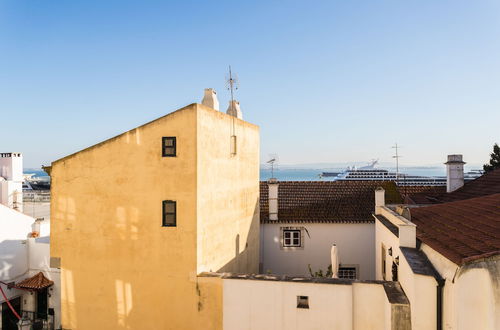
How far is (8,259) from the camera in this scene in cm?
1694


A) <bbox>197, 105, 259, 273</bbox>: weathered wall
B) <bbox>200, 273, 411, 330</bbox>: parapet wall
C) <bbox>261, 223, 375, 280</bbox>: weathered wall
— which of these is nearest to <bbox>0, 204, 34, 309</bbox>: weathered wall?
<bbox>197, 105, 259, 273</bbox>: weathered wall

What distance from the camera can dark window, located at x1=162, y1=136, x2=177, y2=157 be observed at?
496 inches

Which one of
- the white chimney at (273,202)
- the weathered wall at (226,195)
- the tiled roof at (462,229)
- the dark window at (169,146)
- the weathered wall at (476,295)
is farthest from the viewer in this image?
the white chimney at (273,202)

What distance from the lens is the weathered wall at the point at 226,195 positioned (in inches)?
510

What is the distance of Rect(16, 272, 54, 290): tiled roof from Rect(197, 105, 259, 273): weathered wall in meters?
8.70

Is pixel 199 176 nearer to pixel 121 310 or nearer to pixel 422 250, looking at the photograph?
pixel 121 310

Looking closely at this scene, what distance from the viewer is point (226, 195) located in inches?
593

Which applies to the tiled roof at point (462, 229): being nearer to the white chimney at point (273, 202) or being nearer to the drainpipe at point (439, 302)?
the drainpipe at point (439, 302)

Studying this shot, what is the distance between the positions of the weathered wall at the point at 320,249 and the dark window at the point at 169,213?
30.9 ft

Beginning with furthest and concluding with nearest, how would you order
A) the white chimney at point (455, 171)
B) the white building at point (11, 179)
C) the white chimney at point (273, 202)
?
1. the white building at point (11, 179)
2. the white chimney at point (455, 171)
3. the white chimney at point (273, 202)

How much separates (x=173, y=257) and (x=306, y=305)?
4707 millimetres

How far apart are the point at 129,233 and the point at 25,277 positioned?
877 cm

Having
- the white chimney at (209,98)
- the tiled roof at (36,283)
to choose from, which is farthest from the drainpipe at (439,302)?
the tiled roof at (36,283)

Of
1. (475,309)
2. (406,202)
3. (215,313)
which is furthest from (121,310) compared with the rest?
(406,202)
